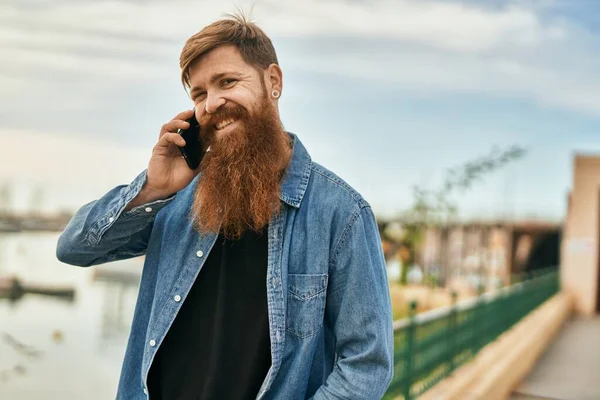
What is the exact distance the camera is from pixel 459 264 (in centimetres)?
5425

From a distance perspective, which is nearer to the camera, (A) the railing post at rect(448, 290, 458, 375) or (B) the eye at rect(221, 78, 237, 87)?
(B) the eye at rect(221, 78, 237, 87)

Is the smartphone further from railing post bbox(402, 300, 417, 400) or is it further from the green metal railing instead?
railing post bbox(402, 300, 417, 400)

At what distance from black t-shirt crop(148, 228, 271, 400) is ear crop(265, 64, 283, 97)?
381mm

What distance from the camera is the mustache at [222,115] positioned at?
1.79 m

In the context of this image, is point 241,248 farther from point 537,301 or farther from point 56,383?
point 56,383

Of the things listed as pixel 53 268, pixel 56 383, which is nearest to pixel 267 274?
pixel 56 383

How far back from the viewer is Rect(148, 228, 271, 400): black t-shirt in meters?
1.68

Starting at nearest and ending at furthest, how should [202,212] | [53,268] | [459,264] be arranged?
[202,212] → [459,264] → [53,268]

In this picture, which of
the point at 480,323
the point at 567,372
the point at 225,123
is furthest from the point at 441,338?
the point at 225,123

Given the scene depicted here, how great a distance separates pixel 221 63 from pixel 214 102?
99 mm

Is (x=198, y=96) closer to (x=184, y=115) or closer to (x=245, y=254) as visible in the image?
(x=184, y=115)

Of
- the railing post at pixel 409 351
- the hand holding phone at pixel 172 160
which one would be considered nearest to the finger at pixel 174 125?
the hand holding phone at pixel 172 160

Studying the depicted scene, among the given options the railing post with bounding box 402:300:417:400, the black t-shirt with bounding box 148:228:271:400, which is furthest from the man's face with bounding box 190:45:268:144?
the railing post with bounding box 402:300:417:400

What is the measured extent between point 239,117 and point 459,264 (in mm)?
54013
